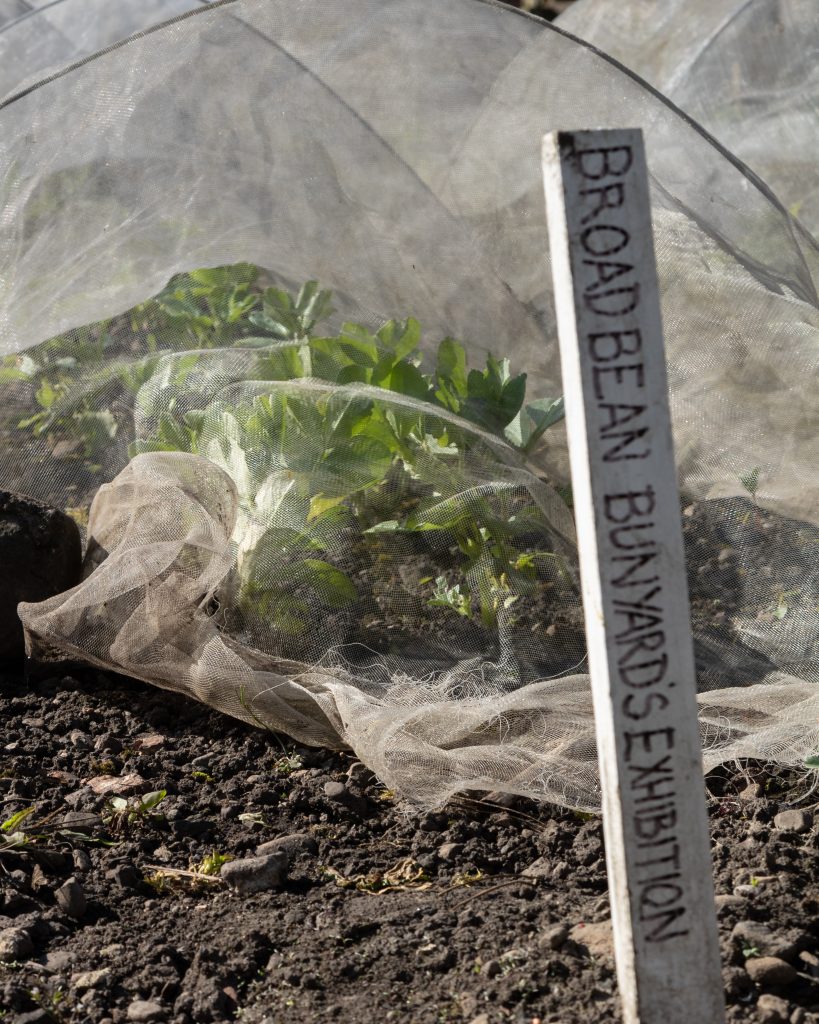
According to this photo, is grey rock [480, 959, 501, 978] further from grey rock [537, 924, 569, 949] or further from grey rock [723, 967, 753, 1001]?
grey rock [723, 967, 753, 1001]

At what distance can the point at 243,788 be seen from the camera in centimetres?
220

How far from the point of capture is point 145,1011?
1.57 metres

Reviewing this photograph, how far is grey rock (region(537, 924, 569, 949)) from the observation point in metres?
1.61

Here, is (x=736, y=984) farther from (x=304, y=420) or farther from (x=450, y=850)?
(x=304, y=420)

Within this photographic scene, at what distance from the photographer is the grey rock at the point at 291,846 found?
195cm

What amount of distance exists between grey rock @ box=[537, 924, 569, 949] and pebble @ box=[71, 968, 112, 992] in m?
0.59

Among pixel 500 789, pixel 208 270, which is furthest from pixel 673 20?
pixel 500 789

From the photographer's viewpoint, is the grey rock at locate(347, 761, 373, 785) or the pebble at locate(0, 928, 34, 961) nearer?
the pebble at locate(0, 928, 34, 961)

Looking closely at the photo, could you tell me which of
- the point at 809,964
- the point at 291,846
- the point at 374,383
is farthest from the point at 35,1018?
the point at 374,383

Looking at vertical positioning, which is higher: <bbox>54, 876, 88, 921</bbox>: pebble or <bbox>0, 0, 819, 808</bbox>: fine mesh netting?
<bbox>0, 0, 819, 808</bbox>: fine mesh netting

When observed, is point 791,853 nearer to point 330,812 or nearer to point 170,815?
point 330,812

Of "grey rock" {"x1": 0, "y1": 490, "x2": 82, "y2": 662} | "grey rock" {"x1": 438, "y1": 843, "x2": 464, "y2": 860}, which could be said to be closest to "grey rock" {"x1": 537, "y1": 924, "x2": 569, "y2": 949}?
"grey rock" {"x1": 438, "y1": 843, "x2": 464, "y2": 860}

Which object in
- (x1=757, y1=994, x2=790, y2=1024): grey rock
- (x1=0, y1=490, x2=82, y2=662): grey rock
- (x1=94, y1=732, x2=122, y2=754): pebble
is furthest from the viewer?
(x1=0, y1=490, x2=82, y2=662): grey rock

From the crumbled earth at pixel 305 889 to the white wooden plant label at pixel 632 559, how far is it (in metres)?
0.29
